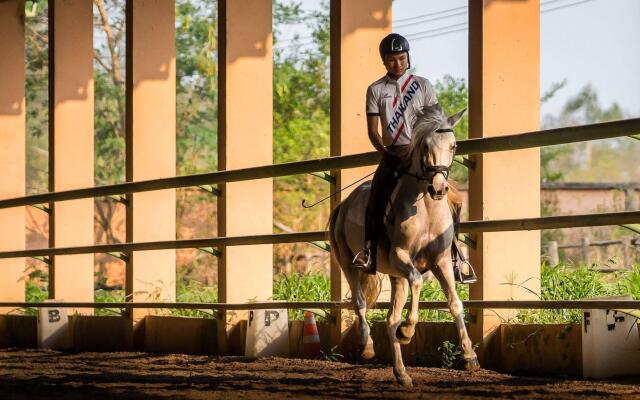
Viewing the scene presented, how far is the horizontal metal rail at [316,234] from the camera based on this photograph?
22.9 feet

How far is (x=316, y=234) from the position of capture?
30.6 ft

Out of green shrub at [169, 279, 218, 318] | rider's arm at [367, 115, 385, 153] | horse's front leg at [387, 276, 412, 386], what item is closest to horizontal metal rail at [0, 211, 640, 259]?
horse's front leg at [387, 276, 412, 386]

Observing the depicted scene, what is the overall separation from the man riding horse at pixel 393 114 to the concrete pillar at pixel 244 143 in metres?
3.58

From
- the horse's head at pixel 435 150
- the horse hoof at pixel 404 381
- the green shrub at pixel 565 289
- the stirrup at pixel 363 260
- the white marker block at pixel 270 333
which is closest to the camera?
the horse's head at pixel 435 150

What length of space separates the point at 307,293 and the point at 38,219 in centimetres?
2380

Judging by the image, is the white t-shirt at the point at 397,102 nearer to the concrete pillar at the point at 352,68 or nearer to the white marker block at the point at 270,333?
the concrete pillar at the point at 352,68

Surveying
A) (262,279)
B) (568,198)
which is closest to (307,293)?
(262,279)

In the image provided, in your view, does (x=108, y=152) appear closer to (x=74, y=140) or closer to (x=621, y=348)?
(x=74, y=140)

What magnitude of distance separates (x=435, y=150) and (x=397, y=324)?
44.3 inches

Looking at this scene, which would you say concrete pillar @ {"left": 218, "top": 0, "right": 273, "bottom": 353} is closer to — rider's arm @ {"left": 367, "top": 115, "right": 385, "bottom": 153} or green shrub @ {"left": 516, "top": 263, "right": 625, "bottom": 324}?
green shrub @ {"left": 516, "top": 263, "right": 625, "bottom": 324}

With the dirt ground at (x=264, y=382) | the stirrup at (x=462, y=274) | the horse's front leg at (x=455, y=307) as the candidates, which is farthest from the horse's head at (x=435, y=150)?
the dirt ground at (x=264, y=382)

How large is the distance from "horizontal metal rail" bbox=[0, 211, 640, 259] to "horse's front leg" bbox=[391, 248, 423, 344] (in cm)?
81

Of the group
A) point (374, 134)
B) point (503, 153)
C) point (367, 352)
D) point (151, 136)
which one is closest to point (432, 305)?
point (367, 352)

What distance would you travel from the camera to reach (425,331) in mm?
8836
